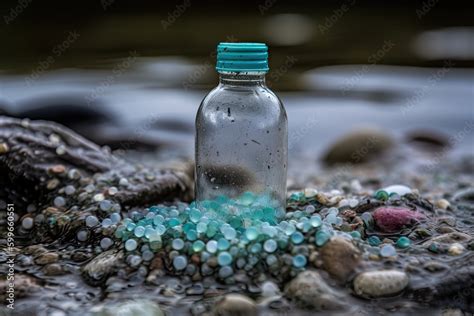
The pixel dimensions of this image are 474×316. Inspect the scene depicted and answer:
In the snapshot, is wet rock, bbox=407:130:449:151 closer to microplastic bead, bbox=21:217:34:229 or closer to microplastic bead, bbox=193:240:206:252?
microplastic bead, bbox=21:217:34:229

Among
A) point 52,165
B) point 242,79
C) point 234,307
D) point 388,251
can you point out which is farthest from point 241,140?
point 52,165

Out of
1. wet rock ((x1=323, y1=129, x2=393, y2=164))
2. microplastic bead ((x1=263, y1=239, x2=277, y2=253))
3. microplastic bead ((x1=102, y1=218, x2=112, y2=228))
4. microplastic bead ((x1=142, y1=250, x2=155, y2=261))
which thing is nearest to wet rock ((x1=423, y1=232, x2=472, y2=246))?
microplastic bead ((x1=263, y1=239, x2=277, y2=253))

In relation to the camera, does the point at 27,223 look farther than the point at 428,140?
No

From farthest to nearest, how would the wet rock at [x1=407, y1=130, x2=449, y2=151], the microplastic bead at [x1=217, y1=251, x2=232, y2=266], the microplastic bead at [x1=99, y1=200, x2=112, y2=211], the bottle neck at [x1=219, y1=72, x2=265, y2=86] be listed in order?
1. the wet rock at [x1=407, y1=130, x2=449, y2=151]
2. the microplastic bead at [x1=99, y1=200, x2=112, y2=211]
3. the bottle neck at [x1=219, y1=72, x2=265, y2=86]
4. the microplastic bead at [x1=217, y1=251, x2=232, y2=266]

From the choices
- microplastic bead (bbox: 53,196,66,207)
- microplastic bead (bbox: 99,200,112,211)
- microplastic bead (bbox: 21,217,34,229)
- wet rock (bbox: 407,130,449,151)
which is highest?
wet rock (bbox: 407,130,449,151)

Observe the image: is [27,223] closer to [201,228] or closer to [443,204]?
[201,228]

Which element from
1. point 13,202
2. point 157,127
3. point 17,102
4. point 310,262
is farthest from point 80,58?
point 310,262

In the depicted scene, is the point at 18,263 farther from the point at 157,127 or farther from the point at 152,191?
the point at 157,127
